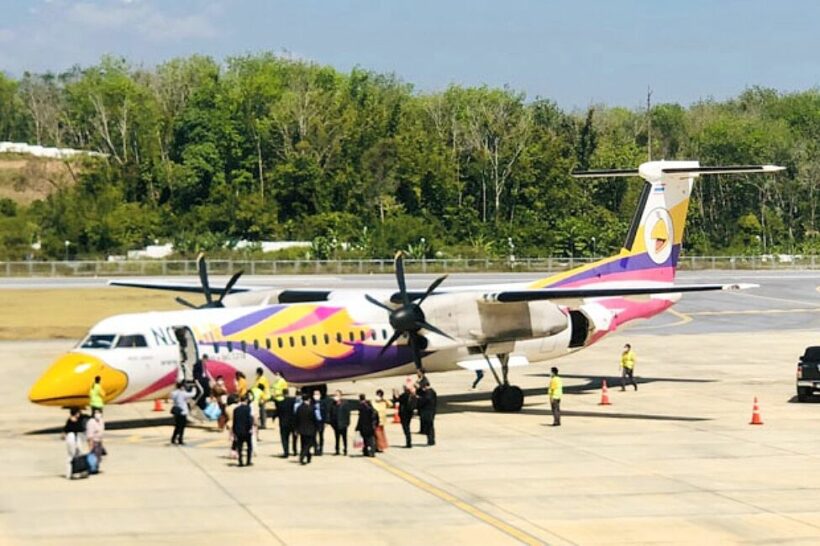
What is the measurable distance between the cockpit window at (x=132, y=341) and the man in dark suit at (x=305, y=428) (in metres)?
5.88

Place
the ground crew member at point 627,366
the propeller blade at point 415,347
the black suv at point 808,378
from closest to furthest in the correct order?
the propeller blade at point 415,347 < the black suv at point 808,378 < the ground crew member at point 627,366

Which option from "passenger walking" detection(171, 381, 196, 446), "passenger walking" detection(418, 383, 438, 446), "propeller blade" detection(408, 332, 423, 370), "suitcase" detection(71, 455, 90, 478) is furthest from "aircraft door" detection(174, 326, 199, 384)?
"suitcase" detection(71, 455, 90, 478)

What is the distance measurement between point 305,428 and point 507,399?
10252mm

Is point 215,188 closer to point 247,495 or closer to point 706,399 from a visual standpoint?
point 706,399

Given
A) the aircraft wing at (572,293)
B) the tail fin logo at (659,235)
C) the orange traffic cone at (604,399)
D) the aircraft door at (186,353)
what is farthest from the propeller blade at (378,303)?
the tail fin logo at (659,235)

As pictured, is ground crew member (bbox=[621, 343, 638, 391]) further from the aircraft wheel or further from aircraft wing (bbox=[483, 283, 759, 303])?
the aircraft wheel

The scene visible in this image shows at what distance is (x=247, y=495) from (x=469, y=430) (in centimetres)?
1017

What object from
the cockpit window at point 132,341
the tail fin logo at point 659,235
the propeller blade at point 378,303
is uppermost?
the tail fin logo at point 659,235

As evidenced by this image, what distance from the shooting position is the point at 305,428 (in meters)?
28.2

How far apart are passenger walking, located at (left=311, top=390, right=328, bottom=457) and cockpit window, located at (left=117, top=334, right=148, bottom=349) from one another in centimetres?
522

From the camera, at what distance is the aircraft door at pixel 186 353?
1305 inches

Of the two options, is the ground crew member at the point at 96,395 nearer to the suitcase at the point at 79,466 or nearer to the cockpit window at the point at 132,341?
the cockpit window at the point at 132,341

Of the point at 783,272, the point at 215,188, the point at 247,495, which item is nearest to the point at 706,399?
the point at 247,495

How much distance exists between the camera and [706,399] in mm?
39344
